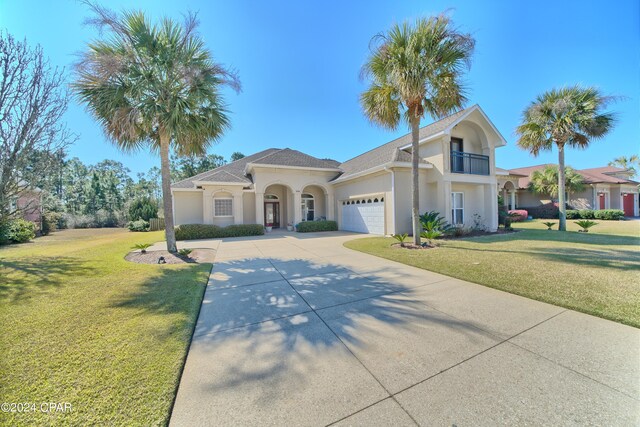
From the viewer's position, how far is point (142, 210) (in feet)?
78.3

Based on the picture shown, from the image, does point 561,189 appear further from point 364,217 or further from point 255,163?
point 255,163

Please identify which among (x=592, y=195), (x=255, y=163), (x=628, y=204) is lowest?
(x=628, y=204)

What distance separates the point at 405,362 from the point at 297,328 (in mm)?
1504

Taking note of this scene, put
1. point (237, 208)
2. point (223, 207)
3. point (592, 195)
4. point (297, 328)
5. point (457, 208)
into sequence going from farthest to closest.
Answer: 1. point (592, 195)
2. point (223, 207)
3. point (237, 208)
4. point (457, 208)
5. point (297, 328)

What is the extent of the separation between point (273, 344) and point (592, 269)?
7.78 meters

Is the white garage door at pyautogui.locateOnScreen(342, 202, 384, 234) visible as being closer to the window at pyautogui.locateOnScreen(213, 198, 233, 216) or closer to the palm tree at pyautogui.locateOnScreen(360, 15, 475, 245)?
the palm tree at pyautogui.locateOnScreen(360, 15, 475, 245)

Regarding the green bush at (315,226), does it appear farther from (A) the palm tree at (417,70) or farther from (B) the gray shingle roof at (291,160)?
(A) the palm tree at (417,70)

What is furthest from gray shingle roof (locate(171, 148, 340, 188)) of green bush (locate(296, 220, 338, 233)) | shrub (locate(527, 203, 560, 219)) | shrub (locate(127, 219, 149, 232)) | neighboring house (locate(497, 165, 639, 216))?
shrub (locate(527, 203, 560, 219))

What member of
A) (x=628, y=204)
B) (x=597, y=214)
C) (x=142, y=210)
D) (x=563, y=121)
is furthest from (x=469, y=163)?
(x=142, y=210)

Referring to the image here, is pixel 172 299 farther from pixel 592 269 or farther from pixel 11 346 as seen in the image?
pixel 592 269

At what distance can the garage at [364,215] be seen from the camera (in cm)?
1401

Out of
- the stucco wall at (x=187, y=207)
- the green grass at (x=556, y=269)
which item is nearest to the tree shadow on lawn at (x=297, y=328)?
the green grass at (x=556, y=269)

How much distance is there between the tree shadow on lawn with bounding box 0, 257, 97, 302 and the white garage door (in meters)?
Answer: 12.2

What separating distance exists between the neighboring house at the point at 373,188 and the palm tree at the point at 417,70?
3239mm
